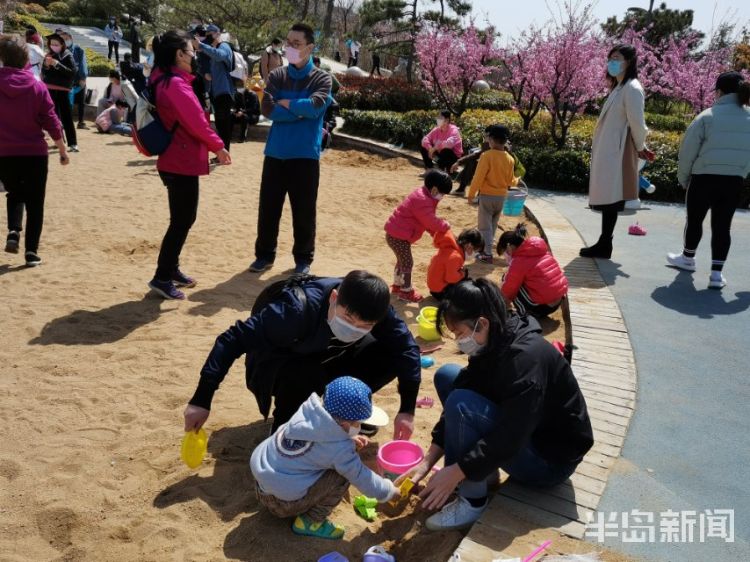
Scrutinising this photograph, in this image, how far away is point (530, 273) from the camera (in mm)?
4703

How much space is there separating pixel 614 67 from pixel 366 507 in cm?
466

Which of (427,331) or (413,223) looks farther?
(413,223)

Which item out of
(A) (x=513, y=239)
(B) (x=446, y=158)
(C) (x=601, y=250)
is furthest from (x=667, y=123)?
(A) (x=513, y=239)

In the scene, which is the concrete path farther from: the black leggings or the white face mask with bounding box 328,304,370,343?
the white face mask with bounding box 328,304,370,343

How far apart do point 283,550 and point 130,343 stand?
→ 2.27 metres

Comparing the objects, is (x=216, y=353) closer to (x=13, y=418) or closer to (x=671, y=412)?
(x=13, y=418)

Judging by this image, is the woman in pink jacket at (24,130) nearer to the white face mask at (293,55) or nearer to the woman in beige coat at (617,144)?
the white face mask at (293,55)

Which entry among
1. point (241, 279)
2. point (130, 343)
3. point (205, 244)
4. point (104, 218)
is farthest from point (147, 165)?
point (130, 343)

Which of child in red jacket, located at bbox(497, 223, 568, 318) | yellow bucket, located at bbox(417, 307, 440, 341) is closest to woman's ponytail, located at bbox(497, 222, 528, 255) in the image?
child in red jacket, located at bbox(497, 223, 568, 318)

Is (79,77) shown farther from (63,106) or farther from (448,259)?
(448,259)

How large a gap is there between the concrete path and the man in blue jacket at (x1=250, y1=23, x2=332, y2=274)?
8.79 ft

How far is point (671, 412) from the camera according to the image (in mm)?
3436

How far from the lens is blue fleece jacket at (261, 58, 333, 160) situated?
5198 millimetres

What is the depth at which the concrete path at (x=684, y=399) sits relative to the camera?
8.67 feet
